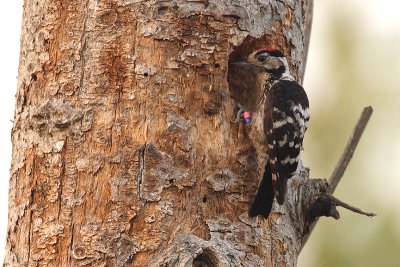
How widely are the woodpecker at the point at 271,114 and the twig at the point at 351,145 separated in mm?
208

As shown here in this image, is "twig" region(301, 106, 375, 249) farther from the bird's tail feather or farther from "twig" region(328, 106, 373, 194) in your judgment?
the bird's tail feather

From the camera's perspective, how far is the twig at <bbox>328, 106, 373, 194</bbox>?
13.3ft

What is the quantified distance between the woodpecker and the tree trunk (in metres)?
0.08

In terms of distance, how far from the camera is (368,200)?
7.17 meters

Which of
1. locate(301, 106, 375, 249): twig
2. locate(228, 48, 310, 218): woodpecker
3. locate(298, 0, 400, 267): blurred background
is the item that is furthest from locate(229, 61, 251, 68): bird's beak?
locate(298, 0, 400, 267): blurred background

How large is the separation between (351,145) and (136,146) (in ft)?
3.79

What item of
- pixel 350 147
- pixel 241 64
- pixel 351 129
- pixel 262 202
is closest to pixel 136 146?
pixel 262 202

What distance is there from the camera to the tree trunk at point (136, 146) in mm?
3465

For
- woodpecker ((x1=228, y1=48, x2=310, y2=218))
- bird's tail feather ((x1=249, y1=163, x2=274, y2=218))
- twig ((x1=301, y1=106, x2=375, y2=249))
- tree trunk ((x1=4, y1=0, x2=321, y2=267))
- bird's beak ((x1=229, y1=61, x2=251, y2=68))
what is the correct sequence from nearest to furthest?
tree trunk ((x1=4, y1=0, x2=321, y2=267)), bird's tail feather ((x1=249, y1=163, x2=274, y2=218)), woodpecker ((x1=228, y1=48, x2=310, y2=218)), twig ((x1=301, y1=106, x2=375, y2=249)), bird's beak ((x1=229, y1=61, x2=251, y2=68))

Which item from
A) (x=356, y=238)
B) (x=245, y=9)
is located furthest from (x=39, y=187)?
(x=356, y=238)

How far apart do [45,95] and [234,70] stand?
3.62 ft

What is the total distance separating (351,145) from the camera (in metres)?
4.10

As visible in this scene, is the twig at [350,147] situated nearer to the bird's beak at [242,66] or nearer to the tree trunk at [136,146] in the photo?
the tree trunk at [136,146]

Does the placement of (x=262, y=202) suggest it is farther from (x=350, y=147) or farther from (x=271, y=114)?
(x=271, y=114)
